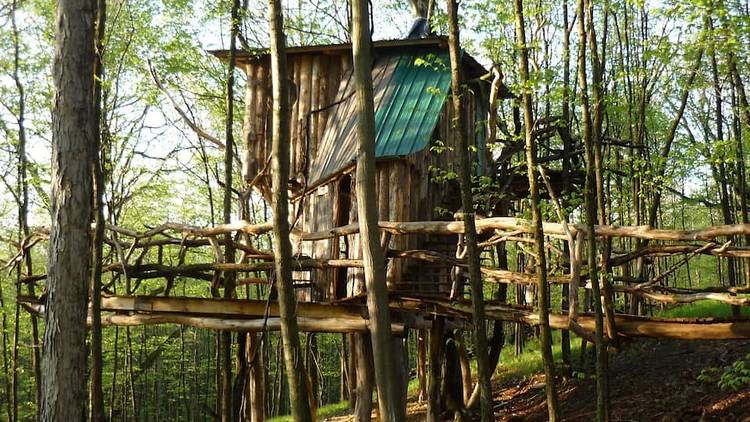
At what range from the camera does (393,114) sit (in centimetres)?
1184

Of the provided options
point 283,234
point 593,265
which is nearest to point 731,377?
point 593,265

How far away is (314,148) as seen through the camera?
41.7 feet

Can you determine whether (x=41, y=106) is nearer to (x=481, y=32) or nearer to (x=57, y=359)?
(x=481, y=32)

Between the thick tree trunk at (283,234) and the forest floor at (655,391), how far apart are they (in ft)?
13.6

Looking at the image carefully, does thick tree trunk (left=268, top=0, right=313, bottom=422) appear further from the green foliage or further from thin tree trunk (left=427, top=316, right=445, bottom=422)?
the green foliage

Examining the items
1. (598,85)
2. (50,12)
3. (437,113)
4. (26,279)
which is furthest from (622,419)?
(50,12)

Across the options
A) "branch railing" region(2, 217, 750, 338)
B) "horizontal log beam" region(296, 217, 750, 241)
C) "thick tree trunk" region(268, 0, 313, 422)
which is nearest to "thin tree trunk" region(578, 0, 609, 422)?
"branch railing" region(2, 217, 750, 338)

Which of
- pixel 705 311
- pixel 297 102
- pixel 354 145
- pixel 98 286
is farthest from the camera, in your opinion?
pixel 705 311

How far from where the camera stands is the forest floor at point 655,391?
27.8 feet

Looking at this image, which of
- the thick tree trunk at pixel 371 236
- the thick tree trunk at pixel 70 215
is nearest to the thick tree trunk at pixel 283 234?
the thick tree trunk at pixel 371 236

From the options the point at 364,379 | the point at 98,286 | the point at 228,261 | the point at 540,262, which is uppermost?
the point at 228,261

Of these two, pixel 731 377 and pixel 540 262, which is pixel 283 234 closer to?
pixel 540 262

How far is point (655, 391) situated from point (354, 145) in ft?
20.4

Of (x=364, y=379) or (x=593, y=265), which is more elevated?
(x=593, y=265)
